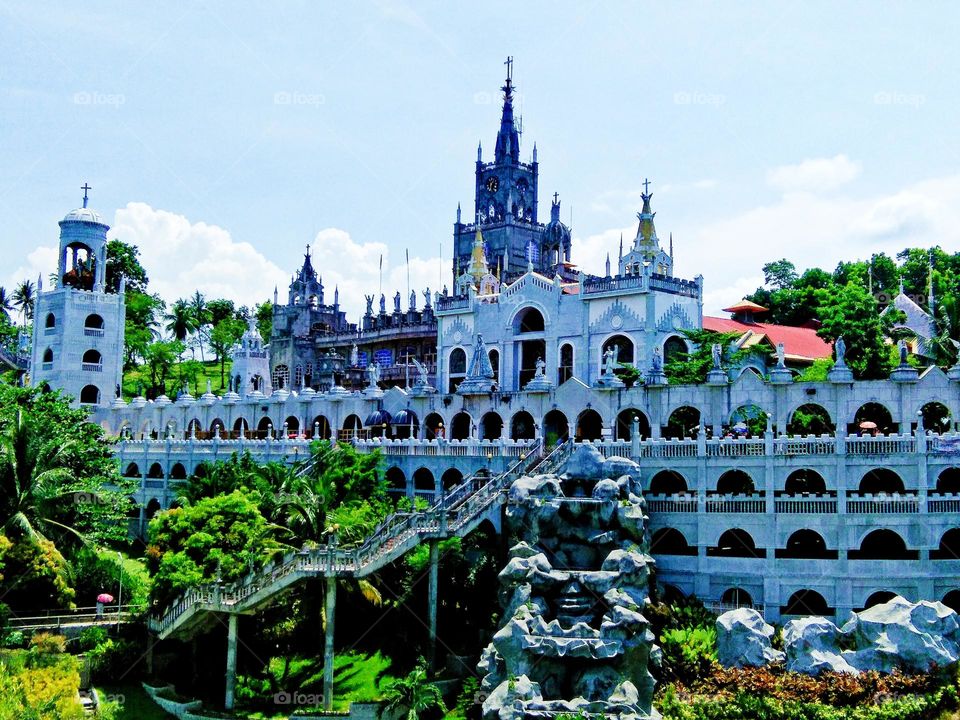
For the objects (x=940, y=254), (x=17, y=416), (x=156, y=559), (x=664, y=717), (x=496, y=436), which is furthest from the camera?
(x=940, y=254)

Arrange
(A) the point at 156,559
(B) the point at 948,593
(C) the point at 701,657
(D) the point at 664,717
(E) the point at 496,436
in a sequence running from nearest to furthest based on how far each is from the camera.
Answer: (D) the point at 664,717 < (C) the point at 701,657 < (B) the point at 948,593 < (A) the point at 156,559 < (E) the point at 496,436

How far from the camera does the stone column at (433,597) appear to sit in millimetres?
36312

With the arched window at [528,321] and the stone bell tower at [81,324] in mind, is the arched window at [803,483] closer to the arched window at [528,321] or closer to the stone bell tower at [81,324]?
the arched window at [528,321]

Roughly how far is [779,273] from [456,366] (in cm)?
3270

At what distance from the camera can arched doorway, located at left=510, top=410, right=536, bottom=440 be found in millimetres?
47656

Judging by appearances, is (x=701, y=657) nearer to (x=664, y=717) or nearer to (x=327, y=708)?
(x=664, y=717)

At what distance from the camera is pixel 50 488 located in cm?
4066

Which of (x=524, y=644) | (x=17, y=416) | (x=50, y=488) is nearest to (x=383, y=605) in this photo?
(x=524, y=644)

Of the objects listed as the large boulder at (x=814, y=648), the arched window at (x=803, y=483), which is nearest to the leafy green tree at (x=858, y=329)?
the arched window at (x=803, y=483)

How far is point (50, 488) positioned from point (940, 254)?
5873 centimetres

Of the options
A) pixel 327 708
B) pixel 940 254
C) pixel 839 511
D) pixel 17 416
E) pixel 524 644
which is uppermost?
pixel 940 254

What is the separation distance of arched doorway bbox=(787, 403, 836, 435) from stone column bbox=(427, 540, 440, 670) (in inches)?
583

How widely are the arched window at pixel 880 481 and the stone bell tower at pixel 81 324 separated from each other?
50522mm

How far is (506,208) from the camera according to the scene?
288ft
